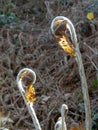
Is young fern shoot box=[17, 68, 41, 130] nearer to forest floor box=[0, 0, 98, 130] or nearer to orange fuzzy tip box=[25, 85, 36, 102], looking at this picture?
orange fuzzy tip box=[25, 85, 36, 102]

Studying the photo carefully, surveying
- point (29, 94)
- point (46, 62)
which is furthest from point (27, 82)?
point (46, 62)

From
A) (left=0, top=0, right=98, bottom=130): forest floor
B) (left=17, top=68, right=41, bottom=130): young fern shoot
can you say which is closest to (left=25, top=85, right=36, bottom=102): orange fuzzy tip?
(left=17, top=68, right=41, bottom=130): young fern shoot

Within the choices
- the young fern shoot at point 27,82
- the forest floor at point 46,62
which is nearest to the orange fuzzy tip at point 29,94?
the young fern shoot at point 27,82

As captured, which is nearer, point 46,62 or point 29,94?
point 29,94

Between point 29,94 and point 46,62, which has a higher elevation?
point 29,94

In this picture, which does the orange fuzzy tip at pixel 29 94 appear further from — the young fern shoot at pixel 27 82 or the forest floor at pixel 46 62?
the forest floor at pixel 46 62

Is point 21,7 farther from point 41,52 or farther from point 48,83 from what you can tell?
point 48,83

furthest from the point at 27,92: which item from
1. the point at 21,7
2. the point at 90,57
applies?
the point at 21,7

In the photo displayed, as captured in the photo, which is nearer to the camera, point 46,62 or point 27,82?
point 27,82

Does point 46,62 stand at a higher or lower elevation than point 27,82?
lower

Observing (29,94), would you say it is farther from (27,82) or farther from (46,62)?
(46,62)
